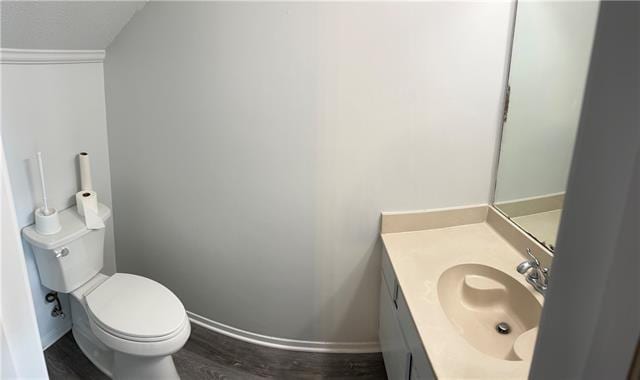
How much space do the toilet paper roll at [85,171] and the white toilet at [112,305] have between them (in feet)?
0.42

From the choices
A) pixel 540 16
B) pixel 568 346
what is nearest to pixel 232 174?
pixel 540 16

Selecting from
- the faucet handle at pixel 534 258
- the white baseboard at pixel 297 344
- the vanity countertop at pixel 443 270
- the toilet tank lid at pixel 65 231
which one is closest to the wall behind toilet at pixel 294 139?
the white baseboard at pixel 297 344

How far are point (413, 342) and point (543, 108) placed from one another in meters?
1.04

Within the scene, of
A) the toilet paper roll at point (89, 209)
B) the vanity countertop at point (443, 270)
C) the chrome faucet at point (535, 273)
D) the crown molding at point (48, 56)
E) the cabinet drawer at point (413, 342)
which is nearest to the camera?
the vanity countertop at point (443, 270)

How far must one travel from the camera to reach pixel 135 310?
1.92 meters

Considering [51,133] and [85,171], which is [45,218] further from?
[51,133]

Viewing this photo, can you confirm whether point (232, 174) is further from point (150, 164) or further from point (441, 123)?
point (441, 123)

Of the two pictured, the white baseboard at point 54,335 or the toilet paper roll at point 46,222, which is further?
the white baseboard at point 54,335

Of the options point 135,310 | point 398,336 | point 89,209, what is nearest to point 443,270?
point 398,336

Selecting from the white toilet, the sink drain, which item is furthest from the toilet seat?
the sink drain

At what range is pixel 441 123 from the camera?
193 centimetres

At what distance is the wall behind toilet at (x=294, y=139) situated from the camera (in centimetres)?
183

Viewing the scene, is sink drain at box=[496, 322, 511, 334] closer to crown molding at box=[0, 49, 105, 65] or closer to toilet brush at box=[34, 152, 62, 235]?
toilet brush at box=[34, 152, 62, 235]

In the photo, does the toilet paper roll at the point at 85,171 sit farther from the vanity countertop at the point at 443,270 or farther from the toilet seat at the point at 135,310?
the vanity countertop at the point at 443,270
